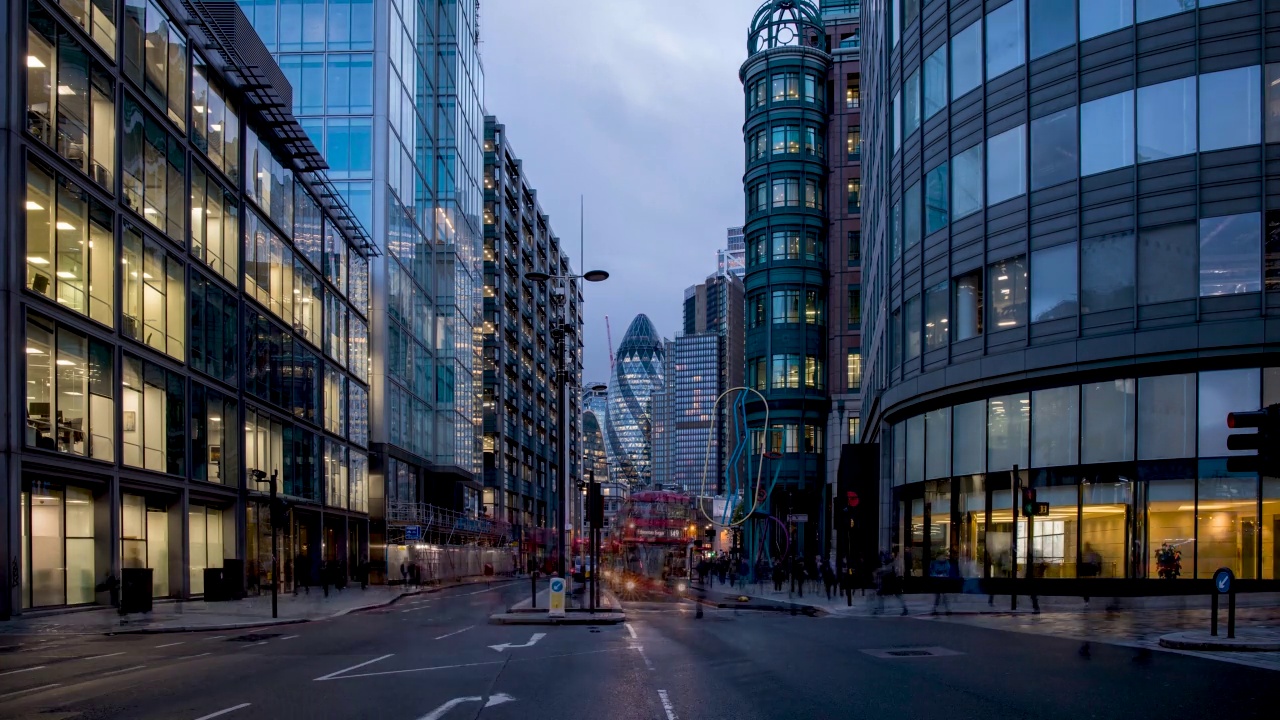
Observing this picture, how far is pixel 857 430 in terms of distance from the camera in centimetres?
7588

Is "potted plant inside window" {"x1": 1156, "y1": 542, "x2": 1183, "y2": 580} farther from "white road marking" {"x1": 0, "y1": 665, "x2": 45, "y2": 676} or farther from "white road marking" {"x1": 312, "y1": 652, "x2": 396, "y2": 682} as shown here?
"white road marking" {"x1": 0, "y1": 665, "x2": 45, "y2": 676}

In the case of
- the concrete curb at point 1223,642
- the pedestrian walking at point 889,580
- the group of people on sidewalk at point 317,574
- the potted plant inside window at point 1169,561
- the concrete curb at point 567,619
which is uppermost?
the concrete curb at point 1223,642

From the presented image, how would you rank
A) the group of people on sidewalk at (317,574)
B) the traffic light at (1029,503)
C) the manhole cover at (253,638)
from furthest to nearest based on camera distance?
the group of people on sidewalk at (317,574)
the traffic light at (1029,503)
the manhole cover at (253,638)

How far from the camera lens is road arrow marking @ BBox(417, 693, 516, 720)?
11836 millimetres

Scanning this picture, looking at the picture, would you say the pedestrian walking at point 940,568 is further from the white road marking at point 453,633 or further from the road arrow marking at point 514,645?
the road arrow marking at point 514,645

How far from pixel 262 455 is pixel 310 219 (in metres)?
15.4

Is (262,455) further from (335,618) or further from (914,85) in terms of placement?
(914,85)

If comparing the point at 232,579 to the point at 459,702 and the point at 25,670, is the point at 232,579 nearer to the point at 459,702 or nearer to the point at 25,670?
the point at 25,670

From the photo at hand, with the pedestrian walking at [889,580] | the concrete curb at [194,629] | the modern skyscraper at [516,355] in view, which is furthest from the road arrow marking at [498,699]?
the modern skyscraper at [516,355]

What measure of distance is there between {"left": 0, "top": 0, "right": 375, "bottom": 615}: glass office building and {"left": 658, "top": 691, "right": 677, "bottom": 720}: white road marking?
23116mm

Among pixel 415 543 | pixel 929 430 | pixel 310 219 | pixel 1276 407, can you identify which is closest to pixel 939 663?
pixel 1276 407

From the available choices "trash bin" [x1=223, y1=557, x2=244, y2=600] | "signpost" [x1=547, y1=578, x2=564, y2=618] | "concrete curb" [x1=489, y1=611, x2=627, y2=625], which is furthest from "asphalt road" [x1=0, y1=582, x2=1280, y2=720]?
"trash bin" [x1=223, y1=557, x2=244, y2=600]

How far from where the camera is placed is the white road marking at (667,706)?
38.0ft

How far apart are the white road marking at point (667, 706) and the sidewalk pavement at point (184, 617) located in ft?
59.7
